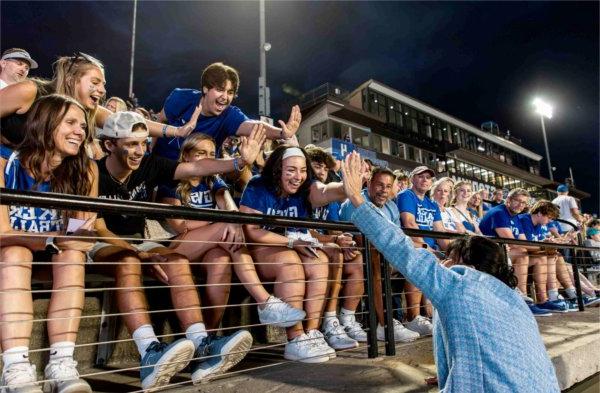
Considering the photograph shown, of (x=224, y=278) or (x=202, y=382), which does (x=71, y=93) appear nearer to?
(x=224, y=278)

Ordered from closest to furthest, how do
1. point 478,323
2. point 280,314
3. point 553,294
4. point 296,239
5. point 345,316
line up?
point 478,323, point 280,314, point 296,239, point 345,316, point 553,294

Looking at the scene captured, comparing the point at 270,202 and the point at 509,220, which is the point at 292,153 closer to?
the point at 270,202

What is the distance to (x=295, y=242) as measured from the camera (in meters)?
2.94

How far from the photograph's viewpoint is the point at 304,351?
267 cm

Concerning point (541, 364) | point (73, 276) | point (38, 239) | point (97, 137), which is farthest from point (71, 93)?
point (541, 364)

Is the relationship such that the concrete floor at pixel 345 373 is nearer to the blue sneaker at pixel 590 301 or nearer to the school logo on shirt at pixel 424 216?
the school logo on shirt at pixel 424 216

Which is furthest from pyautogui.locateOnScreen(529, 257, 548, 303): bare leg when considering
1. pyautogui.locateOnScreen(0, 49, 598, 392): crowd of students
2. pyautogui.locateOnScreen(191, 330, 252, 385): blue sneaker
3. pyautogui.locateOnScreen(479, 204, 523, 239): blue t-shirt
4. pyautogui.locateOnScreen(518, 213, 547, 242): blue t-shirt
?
pyautogui.locateOnScreen(191, 330, 252, 385): blue sneaker

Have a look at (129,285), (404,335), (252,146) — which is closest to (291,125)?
(252,146)

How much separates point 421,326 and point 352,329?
2.56 feet

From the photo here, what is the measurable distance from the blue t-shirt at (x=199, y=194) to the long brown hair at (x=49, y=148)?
1.00 m

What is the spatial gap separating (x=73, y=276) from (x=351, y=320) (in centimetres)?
233

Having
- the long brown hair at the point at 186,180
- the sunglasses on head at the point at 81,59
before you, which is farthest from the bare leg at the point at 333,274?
the sunglasses on head at the point at 81,59

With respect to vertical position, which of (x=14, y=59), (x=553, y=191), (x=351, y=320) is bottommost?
(x=351, y=320)

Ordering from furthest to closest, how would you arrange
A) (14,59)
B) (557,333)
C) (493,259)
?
(557,333) → (14,59) → (493,259)
